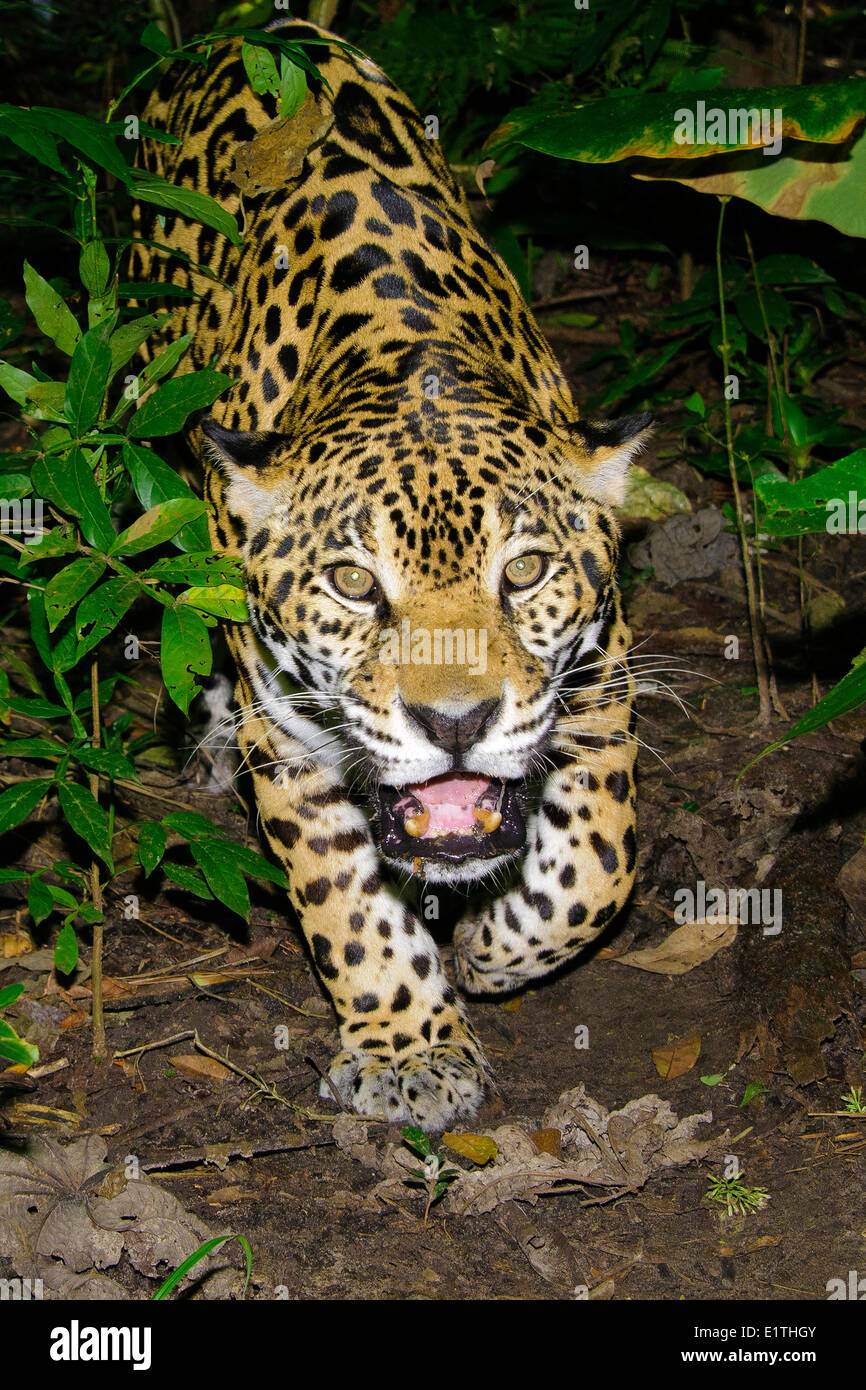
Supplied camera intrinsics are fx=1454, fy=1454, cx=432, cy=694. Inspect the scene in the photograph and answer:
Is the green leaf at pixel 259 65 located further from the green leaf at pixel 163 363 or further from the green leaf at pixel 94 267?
the green leaf at pixel 163 363

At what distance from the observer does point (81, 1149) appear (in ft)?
13.9

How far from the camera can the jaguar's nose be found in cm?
393

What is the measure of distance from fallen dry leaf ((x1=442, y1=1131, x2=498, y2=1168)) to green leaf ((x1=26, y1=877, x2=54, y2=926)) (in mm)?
1426

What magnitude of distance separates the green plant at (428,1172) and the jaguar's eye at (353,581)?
5.36ft

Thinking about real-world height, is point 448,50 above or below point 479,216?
above

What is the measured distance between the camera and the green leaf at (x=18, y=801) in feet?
13.3

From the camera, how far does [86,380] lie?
393 centimetres

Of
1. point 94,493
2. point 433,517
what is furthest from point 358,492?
point 94,493

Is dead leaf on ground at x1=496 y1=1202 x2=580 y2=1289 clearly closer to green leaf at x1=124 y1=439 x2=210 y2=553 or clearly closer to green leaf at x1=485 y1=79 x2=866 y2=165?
green leaf at x1=124 y1=439 x2=210 y2=553

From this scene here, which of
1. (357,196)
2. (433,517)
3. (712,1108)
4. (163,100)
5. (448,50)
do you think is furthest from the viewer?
(448,50)

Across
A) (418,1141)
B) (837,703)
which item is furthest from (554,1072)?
(837,703)

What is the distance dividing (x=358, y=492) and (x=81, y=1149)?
2081 mm

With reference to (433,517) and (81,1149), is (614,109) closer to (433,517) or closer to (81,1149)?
(433,517)

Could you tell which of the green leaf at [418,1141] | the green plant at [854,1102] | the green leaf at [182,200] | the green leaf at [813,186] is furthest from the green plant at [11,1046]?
the green leaf at [813,186]
